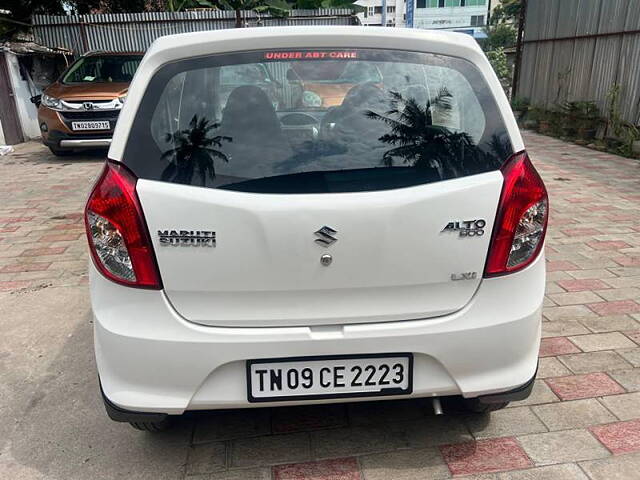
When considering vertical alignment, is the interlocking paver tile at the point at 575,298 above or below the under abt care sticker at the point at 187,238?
below

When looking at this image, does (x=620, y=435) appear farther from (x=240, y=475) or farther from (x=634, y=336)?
(x=240, y=475)

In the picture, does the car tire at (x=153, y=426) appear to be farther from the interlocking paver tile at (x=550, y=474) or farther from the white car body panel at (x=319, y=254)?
the interlocking paver tile at (x=550, y=474)

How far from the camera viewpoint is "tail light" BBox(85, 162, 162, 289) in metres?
1.84

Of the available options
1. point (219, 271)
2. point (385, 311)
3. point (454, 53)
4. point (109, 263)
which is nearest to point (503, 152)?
point (454, 53)

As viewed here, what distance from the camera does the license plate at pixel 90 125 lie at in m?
9.17

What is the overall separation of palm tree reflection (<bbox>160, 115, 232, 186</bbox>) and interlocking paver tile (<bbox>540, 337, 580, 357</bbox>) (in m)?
2.14

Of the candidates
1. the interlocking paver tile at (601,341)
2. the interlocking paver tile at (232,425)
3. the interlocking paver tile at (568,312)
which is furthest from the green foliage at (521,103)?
the interlocking paver tile at (232,425)

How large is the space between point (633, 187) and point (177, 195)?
6814 mm

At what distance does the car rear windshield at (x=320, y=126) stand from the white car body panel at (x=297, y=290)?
0.05m

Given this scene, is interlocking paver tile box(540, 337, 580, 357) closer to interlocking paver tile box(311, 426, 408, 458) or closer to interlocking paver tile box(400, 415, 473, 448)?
interlocking paver tile box(400, 415, 473, 448)

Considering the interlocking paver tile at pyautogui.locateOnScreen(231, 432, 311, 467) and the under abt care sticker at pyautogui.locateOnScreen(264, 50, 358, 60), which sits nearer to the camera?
the under abt care sticker at pyautogui.locateOnScreen(264, 50, 358, 60)

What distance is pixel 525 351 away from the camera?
202cm

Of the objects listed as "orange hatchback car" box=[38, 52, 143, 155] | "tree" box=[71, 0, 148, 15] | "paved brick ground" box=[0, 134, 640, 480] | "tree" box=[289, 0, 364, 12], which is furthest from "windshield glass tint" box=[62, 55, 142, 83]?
"tree" box=[289, 0, 364, 12]

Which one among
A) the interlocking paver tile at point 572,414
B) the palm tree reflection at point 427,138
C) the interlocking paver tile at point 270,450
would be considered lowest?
the interlocking paver tile at point 572,414
